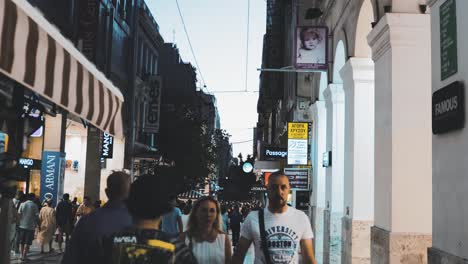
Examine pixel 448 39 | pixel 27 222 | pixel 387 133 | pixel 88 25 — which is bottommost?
pixel 27 222

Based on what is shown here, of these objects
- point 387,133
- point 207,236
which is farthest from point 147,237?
point 387,133

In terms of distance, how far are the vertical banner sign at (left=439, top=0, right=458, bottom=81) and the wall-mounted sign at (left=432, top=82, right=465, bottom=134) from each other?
219 millimetres

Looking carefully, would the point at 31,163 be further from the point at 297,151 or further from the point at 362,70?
the point at 362,70

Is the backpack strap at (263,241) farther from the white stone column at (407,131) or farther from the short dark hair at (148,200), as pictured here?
the white stone column at (407,131)

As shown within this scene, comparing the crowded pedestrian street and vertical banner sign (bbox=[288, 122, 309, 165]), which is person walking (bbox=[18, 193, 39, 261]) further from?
vertical banner sign (bbox=[288, 122, 309, 165])

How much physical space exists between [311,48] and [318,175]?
188 inches

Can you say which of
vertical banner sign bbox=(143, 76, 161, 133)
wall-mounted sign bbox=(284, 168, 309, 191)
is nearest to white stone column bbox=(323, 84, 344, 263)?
wall-mounted sign bbox=(284, 168, 309, 191)

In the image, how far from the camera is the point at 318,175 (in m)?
19.1

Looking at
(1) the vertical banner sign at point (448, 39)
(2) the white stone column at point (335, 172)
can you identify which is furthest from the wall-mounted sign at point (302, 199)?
(1) the vertical banner sign at point (448, 39)

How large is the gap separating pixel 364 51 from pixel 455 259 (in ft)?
23.3

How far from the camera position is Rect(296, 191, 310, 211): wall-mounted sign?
20.9 meters

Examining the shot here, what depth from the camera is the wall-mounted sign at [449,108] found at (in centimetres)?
604

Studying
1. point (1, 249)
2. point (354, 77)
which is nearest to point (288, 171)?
point (354, 77)

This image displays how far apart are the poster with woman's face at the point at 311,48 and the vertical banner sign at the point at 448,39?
30.8ft
